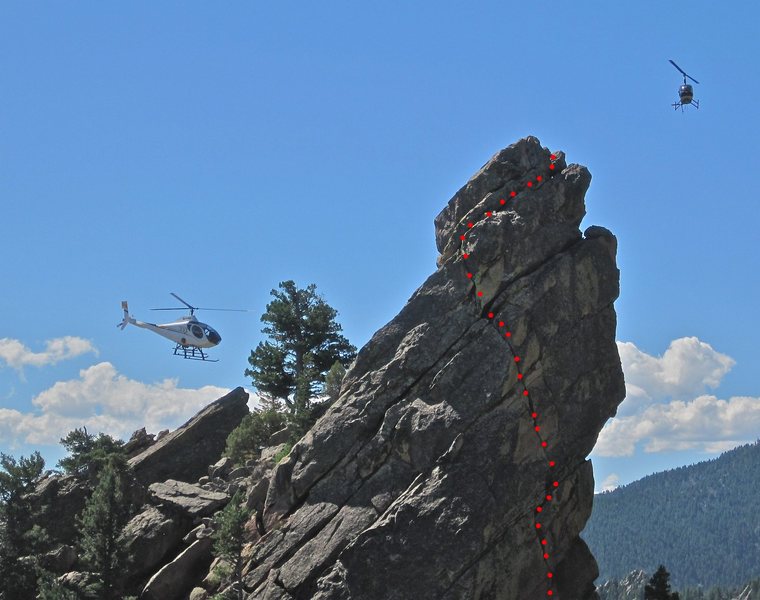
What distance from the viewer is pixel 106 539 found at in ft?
152

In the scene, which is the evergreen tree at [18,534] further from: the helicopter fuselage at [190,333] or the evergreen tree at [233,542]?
the helicopter fuselage at [190,333]

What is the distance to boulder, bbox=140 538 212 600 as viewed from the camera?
46.0 metres

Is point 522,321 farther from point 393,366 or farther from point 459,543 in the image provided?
point 459,543

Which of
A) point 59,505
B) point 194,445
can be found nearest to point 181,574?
point 59,505

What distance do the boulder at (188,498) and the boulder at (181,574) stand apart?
2586 millimetres

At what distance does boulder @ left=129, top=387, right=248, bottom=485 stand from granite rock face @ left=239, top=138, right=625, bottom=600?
11351 mm

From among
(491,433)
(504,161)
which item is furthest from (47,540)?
(504,161)

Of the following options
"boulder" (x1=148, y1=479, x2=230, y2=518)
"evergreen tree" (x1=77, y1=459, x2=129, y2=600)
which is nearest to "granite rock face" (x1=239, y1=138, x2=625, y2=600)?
"boulder" (x1=148, y1=479, x2=230, y2=518)

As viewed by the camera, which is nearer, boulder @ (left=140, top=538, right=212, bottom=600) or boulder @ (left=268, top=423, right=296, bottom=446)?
boulder @ (left=140, top=538, right=212, bottom=600)

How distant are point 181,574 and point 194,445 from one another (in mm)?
13703

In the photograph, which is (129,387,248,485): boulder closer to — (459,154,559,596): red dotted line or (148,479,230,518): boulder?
(148,479,230,518): boulder

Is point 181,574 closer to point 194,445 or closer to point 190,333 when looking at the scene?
point 194,445

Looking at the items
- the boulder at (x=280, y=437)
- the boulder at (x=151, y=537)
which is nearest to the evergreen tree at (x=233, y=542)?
the boulder at (x=151, y=537)

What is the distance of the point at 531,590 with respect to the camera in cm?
4297
